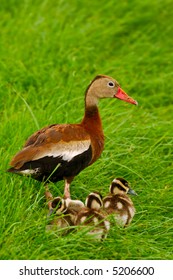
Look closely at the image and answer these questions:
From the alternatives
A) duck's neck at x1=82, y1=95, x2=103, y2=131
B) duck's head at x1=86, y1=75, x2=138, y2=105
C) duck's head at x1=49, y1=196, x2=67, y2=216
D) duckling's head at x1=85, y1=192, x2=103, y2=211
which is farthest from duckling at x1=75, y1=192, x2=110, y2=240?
duck's head at x1=86, y1=75, x2=138, y2=105

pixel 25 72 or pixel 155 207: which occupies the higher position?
pixel 25 72

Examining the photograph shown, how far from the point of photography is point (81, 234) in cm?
537

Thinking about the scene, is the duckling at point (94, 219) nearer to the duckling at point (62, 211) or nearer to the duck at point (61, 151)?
the duckling at point (62, 211)

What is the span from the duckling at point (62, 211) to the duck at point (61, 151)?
0.55ft

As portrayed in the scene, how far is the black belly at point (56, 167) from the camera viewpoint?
5.59 meters

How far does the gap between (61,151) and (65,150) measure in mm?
34

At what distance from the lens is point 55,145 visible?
18.5 feet

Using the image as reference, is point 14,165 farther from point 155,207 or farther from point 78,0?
point 78,0

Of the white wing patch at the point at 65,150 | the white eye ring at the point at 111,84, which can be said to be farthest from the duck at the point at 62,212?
the white eye ring at the point at 111,84

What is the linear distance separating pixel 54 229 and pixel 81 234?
0.62 feet

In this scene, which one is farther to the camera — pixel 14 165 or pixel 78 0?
pixel 78 0

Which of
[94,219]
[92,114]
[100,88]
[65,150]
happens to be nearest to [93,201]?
[94,219]

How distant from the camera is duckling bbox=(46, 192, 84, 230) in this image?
5473mm

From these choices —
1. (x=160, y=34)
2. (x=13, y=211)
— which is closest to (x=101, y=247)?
(x=13, y=211)
